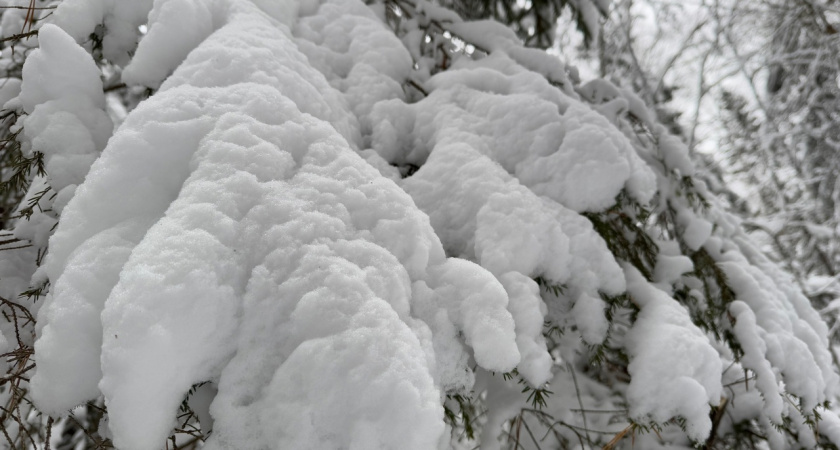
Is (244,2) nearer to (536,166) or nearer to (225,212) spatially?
(225,212)

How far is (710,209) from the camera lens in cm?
212

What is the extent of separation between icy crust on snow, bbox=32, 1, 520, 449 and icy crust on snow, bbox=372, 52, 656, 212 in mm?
494

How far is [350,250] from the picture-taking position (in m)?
1.07

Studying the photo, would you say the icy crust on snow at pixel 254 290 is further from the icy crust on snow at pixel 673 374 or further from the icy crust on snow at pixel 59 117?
the icy crust on snow at pixel 673 374

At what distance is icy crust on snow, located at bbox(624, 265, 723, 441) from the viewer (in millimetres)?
1250

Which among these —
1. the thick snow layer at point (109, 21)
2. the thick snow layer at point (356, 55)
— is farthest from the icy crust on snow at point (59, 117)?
the thick snow layer at point (356, 55)

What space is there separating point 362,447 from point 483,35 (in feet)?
6.60

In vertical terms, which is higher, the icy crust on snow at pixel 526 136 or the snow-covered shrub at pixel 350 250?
the icy crust on snow at pixel 526 136

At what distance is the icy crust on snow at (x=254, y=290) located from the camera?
0.84 m

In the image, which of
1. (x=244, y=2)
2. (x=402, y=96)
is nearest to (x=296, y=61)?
(x=244, y=2)

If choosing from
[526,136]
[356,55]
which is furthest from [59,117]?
[526,136]

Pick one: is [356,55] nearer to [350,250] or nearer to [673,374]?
[350,250]

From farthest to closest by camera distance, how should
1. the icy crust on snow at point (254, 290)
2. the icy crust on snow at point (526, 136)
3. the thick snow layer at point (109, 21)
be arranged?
the icy crust on snow at point (526, 136) → the thick snow layer at point (109, 21) → the icy crust on snow at point (254, 290)

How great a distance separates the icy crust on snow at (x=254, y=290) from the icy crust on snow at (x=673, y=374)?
16.5 inches
